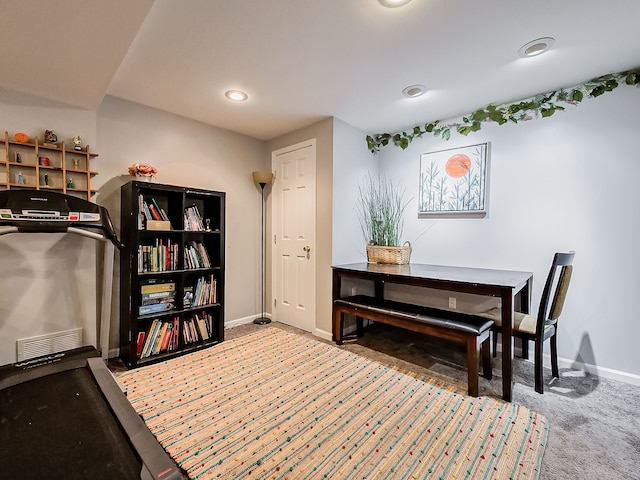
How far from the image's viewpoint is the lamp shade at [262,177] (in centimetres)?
368

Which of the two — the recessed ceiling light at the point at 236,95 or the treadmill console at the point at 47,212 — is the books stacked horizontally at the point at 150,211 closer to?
the treadmill console at the point at 47,212

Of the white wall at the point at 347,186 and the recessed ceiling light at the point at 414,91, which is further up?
the recessed ceiling light at the point at 414,91

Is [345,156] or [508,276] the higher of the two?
[345,156]

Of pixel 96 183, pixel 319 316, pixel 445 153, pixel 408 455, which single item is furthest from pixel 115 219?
pixel 445 153

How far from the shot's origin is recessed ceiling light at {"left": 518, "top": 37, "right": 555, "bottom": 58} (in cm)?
189

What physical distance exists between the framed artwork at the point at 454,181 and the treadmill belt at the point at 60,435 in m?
3.17

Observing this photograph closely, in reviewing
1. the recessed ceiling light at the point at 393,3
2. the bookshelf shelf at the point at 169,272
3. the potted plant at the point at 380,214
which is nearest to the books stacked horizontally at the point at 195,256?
the bookshelf shelf at the point at 169,272

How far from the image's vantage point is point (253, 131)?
3.62 m

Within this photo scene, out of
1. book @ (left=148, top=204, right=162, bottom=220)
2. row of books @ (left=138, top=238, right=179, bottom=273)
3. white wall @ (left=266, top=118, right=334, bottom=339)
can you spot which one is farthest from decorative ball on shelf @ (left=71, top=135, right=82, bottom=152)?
white wall @ (left=266, top=118, right=334, bottom=339)

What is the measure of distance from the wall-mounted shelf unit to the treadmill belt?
1.51m

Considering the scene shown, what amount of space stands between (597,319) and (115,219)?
4.29 m

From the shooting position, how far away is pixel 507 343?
81.7 inches

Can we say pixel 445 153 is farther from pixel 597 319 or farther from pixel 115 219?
pixel 115 219

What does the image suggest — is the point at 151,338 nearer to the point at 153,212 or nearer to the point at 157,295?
the point at 157,295
